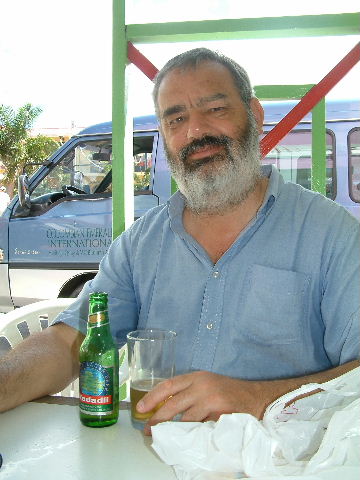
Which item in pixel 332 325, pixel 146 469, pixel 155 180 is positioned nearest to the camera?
pixel 146 469

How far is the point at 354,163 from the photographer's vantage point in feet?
14.1

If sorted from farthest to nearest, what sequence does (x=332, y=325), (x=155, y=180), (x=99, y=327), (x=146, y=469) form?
(x=155, y=180) < (x=332, y=325) < (x=99, y=327) < (x=146, y=469)

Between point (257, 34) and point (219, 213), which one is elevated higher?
point (257, 34)

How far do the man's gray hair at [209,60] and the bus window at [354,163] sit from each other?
2.87 meters

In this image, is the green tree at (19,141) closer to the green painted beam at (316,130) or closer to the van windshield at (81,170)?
the van windshield at (81,170)

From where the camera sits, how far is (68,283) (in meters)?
4.64

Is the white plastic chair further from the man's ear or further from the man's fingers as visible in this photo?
the man's fingers

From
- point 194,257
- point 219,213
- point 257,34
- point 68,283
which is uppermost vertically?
point 257,34

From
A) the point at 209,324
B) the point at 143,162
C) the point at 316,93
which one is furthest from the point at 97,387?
the point at 143,162

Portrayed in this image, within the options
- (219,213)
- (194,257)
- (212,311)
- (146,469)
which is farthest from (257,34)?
(146,469)

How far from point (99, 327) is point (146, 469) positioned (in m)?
0.30

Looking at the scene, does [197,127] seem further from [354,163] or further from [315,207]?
[354,163]

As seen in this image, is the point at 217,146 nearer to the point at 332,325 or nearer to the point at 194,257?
the point at 194,257

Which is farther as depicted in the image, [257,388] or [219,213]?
[219,213]
